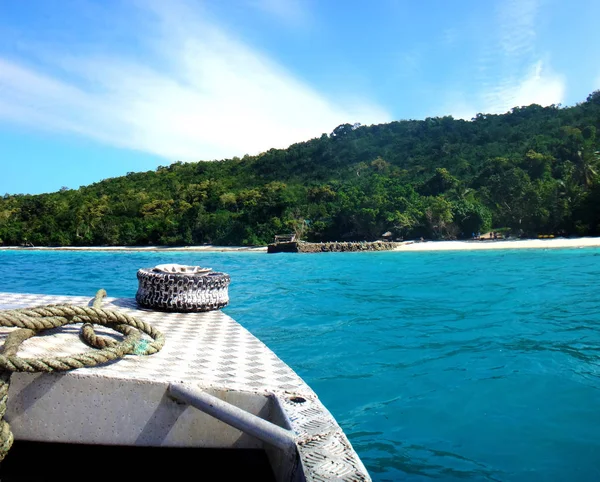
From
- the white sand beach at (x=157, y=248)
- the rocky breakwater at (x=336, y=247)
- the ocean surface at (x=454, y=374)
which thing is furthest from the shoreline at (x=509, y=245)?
the ocean surface at (x=454, y=374)

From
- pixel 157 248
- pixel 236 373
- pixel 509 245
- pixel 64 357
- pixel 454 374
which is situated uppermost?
pixel 64 357

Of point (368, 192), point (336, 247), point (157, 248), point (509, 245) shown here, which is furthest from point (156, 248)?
point (509, 245)

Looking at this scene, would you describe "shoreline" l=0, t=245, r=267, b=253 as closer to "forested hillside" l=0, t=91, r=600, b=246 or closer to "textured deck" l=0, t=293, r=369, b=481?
"forested hillside" l=0, t=91, r=600, b=246

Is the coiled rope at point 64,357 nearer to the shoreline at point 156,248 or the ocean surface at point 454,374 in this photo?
the ocean surface at point 454,374

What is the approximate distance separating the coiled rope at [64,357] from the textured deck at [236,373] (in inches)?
3.0

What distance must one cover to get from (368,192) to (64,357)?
49884 millimetres

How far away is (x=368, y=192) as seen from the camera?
51219 mm

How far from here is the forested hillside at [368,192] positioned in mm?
43562

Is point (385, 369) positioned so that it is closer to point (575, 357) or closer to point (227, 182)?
point (575, 357)

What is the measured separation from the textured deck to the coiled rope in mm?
77

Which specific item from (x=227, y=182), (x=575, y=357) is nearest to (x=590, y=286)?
(x=575, y=357)

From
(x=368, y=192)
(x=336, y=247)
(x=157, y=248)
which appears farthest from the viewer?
(x=368, y=192)

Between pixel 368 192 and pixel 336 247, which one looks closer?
pixel 336 247

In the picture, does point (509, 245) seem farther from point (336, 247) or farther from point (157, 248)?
point (157, 248)
